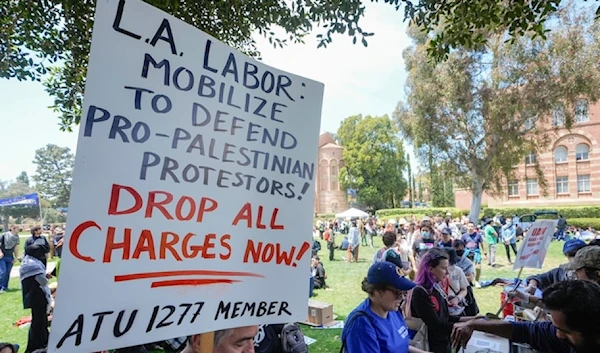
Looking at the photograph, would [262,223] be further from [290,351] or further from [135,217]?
[290,351]

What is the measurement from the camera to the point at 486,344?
2.65 metres

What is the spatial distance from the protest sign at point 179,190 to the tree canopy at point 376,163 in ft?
173

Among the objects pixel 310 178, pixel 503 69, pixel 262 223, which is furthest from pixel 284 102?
pixel 503 69

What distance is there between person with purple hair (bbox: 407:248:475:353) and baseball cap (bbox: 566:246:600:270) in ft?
3.35

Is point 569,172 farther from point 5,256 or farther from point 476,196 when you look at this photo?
point 5,256

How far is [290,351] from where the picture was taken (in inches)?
142

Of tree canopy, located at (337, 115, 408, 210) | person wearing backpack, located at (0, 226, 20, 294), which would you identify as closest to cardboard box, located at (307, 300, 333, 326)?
person wearing backpack, located at (0, 226, 20, 294)

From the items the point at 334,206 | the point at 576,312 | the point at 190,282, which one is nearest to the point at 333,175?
the point at 334,206

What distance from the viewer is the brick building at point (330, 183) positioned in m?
61.6

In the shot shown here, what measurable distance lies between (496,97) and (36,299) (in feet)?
77.5

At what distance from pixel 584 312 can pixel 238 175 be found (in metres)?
1.76

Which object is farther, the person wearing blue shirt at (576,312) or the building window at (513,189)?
the building window at (513,189)

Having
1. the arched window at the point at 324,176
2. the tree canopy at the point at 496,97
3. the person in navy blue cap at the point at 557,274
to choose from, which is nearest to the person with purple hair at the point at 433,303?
the person in navy blue cap at the point at 557,274

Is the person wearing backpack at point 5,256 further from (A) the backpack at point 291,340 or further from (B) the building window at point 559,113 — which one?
(B) the building window at point 559,113
